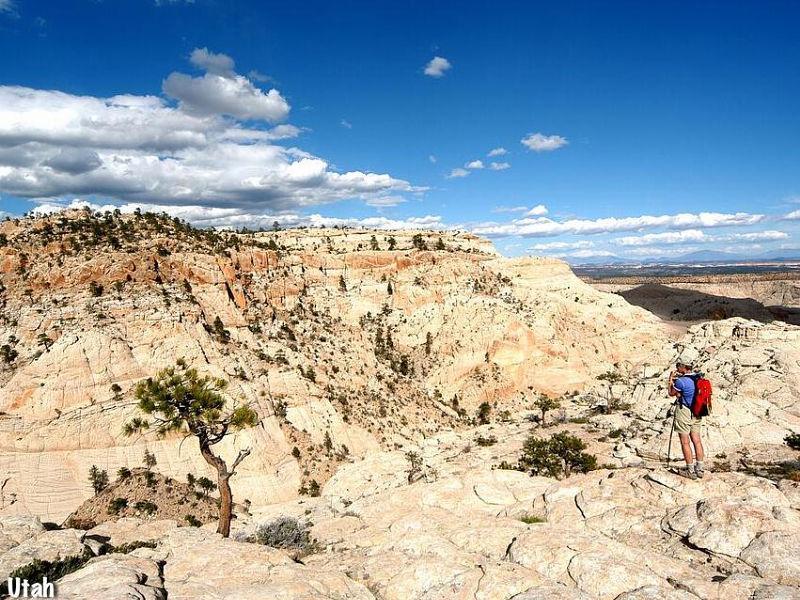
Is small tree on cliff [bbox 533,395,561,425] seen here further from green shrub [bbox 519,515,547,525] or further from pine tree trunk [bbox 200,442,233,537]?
pine tree trunk [bbox 200,442,233,537]

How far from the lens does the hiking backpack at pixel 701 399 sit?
12.6 m

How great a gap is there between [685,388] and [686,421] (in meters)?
0.91

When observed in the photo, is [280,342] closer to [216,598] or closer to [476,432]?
[476,432]

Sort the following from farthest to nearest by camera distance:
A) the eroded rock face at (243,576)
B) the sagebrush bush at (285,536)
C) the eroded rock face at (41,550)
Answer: the sagebrush bush at (285,536), the eroded rock face at (41,550), the eroded rock face at (243,576)

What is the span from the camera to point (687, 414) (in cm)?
1295

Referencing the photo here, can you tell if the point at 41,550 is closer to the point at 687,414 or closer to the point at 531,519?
the point at 531,519

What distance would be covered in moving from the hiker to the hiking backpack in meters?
0.07

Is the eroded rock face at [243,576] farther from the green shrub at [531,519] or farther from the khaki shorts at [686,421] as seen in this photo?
the khaki shorts at [686,421]

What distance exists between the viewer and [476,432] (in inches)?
1449

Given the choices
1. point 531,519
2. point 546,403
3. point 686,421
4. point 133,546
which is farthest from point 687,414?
point 546,403

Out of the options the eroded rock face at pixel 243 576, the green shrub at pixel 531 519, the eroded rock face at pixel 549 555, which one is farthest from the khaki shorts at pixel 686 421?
the eroded rock face at pixel 243 576

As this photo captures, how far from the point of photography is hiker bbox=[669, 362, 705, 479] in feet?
42.1

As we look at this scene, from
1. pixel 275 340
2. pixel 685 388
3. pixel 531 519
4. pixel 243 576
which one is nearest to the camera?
pixel 243 576

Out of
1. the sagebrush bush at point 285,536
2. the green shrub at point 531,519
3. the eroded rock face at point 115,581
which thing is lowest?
the sagebrush bush at point 285,536
